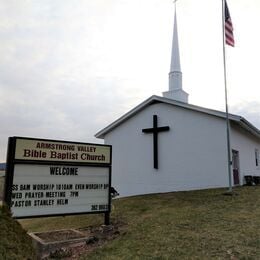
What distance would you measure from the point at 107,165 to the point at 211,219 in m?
3.54

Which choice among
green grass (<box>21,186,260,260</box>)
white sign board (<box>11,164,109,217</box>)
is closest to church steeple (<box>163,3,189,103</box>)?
green grass (<box>21,186,260,260</box>)

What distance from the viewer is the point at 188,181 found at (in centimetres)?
1959

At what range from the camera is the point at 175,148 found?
20.2 meters

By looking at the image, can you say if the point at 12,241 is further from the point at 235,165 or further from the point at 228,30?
the point at 235,165

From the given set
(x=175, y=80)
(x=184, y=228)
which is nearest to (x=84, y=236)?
(x=184, y=228)

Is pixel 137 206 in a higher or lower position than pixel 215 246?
higher

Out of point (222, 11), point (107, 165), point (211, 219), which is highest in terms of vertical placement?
point (222, 11)

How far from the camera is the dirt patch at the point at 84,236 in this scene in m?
8.04

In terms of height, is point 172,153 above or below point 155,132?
below

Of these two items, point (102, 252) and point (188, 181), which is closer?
point (102, 252)

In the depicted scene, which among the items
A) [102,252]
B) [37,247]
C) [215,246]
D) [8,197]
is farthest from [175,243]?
[8,197]

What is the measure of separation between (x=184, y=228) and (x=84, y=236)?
2.71 meters

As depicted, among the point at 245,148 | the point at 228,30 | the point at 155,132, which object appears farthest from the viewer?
the point at 245,148

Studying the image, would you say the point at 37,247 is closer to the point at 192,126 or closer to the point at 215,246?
the point at 215,246
